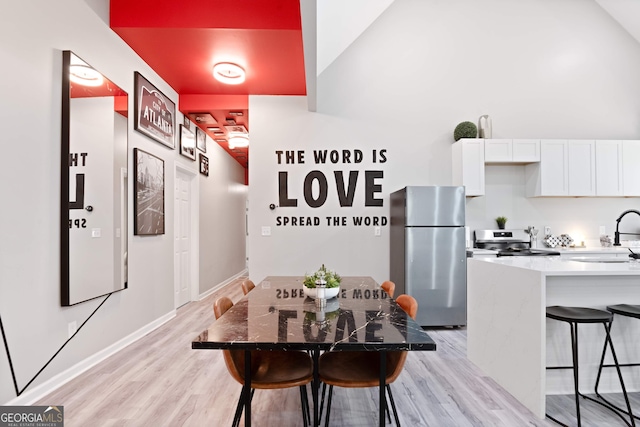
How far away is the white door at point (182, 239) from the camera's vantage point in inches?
184

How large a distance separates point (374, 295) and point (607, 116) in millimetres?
4724

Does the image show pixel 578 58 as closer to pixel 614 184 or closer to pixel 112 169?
pixel 614 184

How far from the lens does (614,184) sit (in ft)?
13.4

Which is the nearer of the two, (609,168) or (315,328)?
(315,328)

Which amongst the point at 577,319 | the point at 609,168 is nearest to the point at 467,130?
the point at 609,168

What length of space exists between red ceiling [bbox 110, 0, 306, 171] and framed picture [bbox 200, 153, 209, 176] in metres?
1.62

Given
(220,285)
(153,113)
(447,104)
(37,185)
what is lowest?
(220,285)

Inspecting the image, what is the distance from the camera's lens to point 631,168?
4.08 meters

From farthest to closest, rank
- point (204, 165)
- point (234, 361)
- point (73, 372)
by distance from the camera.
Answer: point (204, 165)
point (73, 372)
point (234, 361)

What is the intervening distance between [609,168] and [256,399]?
4902mm

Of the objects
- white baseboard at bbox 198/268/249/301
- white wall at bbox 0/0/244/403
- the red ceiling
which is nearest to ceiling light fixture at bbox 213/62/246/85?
the red ceiling

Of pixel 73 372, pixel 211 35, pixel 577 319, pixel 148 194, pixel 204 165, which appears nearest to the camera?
pixel 577 319

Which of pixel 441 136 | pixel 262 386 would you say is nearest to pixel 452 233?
pixel 441 136

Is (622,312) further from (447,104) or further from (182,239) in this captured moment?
(182,239)
